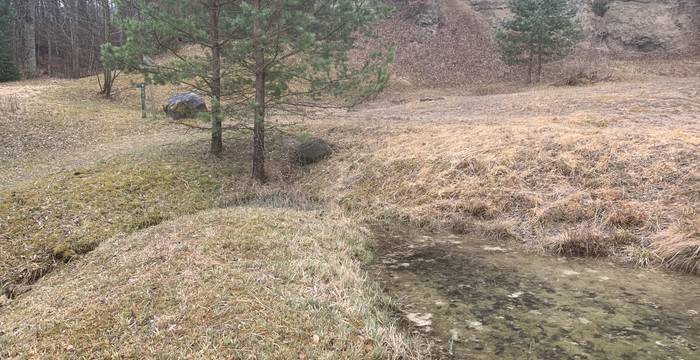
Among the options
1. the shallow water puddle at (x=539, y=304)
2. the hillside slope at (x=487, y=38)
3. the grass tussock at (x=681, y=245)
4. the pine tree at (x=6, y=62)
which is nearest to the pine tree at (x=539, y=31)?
the hillside slope at (x=487, y=38)

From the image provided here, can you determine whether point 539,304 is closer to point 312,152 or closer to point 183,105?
point 312,152

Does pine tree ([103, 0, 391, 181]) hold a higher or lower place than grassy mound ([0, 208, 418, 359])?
higher

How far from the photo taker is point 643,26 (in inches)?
1192

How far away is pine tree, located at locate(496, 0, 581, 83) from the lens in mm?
23375

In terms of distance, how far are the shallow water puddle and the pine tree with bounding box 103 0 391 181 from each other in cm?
480

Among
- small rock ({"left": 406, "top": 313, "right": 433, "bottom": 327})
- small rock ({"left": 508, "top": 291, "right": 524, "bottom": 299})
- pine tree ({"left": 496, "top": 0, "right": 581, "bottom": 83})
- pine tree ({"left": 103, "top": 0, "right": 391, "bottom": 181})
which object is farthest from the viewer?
pine tree ({"left": 496, "top": 0, "right": 581, "bottom": 83})

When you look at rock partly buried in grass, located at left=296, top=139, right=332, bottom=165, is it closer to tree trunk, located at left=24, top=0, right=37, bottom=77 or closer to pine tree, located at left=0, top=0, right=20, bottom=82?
pine tree, located at left=0, top=0, right=20, bottom=82

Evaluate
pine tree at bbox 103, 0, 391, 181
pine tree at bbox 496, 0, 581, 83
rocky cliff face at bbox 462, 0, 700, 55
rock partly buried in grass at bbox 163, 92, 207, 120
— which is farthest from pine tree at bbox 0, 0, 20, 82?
rocky cliff face at bbox 462, 0, 700, 55

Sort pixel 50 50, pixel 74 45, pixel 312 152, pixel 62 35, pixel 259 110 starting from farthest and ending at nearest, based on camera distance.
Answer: pixel 62 35 < pixel 50 50 < pixel 74 45 < pixel 312 152 < pixel 259 110

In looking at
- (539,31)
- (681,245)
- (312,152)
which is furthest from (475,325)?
(539,31)

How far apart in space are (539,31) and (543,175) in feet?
58.2

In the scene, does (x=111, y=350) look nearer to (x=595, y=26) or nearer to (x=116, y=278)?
(x=116, y=278)

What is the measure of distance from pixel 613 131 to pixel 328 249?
6.54 metres

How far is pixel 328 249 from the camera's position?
6.22 metres
